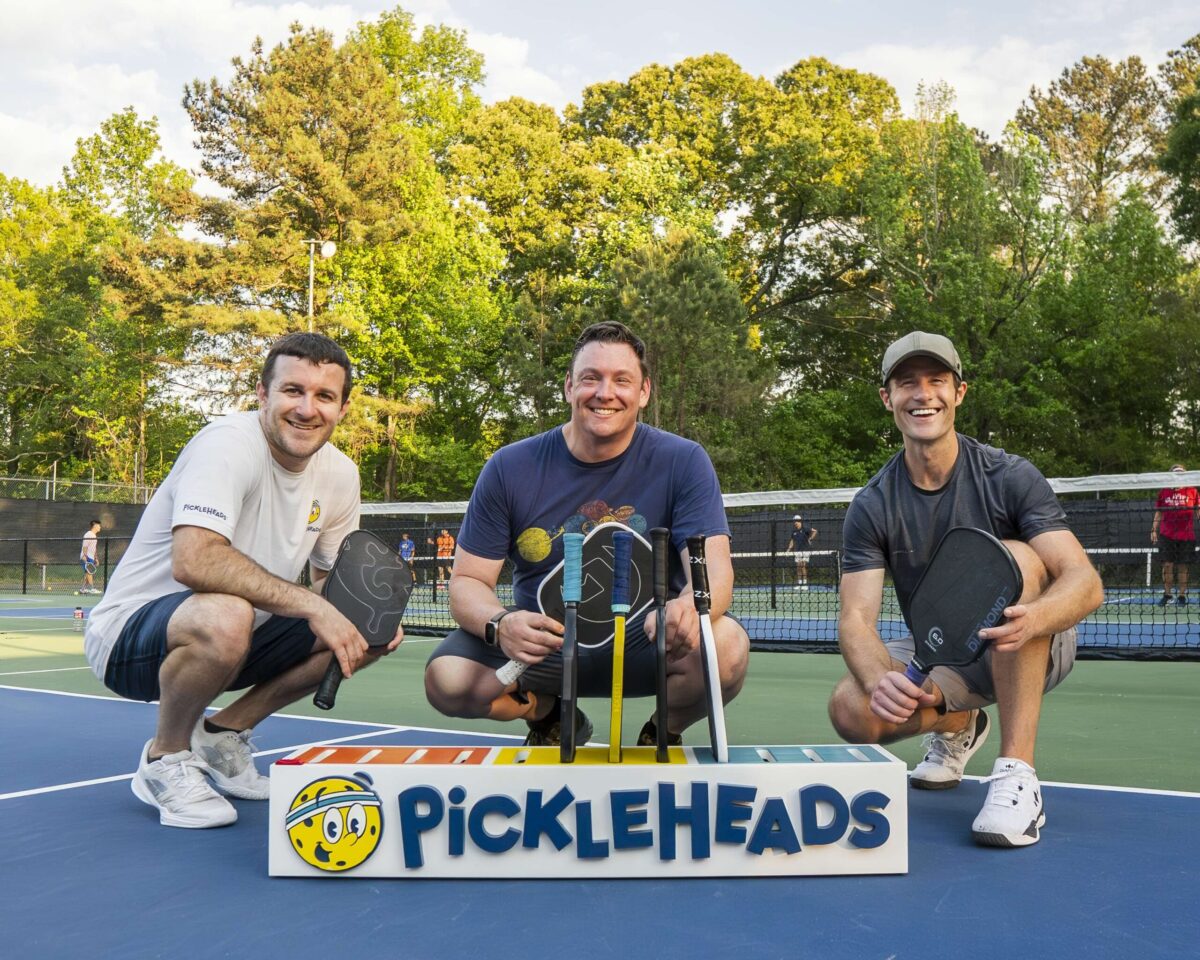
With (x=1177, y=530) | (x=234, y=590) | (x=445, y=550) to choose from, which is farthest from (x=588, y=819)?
(x=445, y=550)

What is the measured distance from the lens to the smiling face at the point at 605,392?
328 cm

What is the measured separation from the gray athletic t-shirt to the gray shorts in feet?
0.79

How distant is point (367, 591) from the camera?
10.9 feet

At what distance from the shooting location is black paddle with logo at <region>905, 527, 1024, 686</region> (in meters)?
2.66

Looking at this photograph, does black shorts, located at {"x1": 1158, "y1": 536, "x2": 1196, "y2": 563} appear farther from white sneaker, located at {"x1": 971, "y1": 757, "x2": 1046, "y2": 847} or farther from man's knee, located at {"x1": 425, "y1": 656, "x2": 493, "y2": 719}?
man's knee, located at {"x1": 425, "y1": 656, "x2": 493, "y2": 719}

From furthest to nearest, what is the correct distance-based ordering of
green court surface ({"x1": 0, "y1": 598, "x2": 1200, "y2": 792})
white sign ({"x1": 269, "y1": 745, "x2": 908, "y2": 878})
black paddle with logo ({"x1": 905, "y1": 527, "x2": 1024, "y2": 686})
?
1. green court surface ({"x1": 0, "y1": 598, "x2": 1200, "y2": 792})
2. black paddle with logo ({"x1": 905, "y1": 527, "x2": 1024, "y2": 686})
3. white sign ({"x1": 269, "y1": 745, "x2": 908, "y2": 878})

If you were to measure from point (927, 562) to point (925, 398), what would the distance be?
1.58ft

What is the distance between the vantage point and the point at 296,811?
8.20 feet

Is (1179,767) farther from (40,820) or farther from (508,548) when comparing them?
(40,820)

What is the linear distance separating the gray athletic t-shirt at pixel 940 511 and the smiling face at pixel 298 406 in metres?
1.60

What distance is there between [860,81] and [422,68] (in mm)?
13901

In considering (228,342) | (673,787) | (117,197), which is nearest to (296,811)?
(673,787)

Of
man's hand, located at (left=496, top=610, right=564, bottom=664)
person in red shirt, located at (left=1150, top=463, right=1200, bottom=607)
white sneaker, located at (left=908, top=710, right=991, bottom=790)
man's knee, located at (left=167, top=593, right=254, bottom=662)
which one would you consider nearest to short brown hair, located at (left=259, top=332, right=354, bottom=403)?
man's knee, located at (left=167, top=593, right=254, bottom=662)

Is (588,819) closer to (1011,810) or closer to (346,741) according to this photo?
(1011,810)
